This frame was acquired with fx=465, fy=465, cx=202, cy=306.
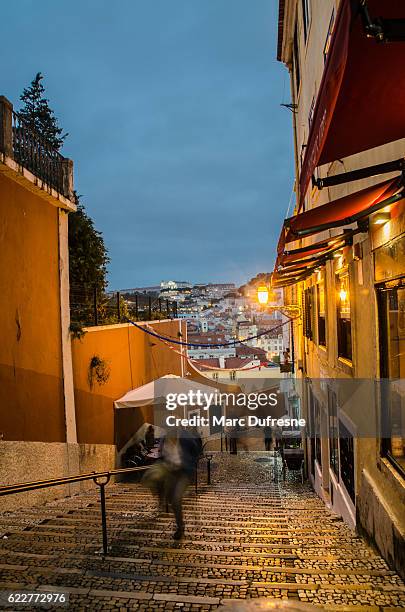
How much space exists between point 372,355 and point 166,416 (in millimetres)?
10439

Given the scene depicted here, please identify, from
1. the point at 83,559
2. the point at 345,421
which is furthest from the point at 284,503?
the point at 83,559

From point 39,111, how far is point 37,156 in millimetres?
8514

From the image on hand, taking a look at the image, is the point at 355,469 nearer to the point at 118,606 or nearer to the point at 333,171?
the point at 118,606

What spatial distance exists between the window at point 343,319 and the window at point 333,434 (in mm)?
1001

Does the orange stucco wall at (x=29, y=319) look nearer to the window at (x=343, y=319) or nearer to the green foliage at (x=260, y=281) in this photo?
the window at (x=343, y=319)

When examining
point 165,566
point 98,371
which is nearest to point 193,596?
point 165,566

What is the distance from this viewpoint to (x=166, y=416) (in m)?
14.8

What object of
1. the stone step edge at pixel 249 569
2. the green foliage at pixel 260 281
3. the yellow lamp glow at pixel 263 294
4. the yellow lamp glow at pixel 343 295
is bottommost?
the stone step edge at pixel 249 569

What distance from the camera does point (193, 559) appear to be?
4.39 m

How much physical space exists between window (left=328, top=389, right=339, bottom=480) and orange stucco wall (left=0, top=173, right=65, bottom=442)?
525 centimetres

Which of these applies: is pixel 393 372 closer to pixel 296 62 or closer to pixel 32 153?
pixel 32 153

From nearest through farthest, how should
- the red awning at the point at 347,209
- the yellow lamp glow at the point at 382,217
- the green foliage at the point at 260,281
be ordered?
1. the red awning at the point at 347,209
2. the yellow lamp glow at the point at 382,217
3. the green foliage at the point at 260,281

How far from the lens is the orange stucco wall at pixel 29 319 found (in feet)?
25.4

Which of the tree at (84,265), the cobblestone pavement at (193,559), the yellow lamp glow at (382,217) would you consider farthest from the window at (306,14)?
the cobblestone pavement at (193,559)
